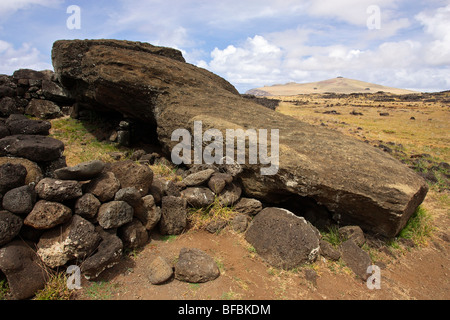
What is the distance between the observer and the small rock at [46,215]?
371 cm

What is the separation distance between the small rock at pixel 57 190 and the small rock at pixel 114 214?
472 mm

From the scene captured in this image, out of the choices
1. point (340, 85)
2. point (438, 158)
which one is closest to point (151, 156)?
point (438, 158)

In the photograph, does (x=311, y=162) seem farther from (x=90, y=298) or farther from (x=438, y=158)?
(x=438, y=158)

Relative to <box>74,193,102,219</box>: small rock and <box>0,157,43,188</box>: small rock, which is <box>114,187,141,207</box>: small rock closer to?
<box>74,193,102,219</box>: small rock

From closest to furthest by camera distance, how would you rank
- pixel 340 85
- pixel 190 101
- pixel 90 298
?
pixel 90 298 < pixel 190 101 < pixel 340 85

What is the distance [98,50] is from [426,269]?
10.6 meters

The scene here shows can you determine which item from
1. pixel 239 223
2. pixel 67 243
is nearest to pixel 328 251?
pixel 239 223

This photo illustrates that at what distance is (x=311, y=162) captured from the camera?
553 centimetres

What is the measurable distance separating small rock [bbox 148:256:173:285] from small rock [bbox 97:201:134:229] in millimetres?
821

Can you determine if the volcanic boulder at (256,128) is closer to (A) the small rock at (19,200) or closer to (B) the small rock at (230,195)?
(B) the small rock at (230,195)

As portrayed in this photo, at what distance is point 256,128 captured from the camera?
6895 millimetres

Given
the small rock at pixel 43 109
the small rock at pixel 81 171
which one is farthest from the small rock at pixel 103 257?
the small rock at pixel 43 109

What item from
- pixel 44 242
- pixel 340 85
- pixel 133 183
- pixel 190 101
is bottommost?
pixel 44 242

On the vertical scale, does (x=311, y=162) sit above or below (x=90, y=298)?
above
